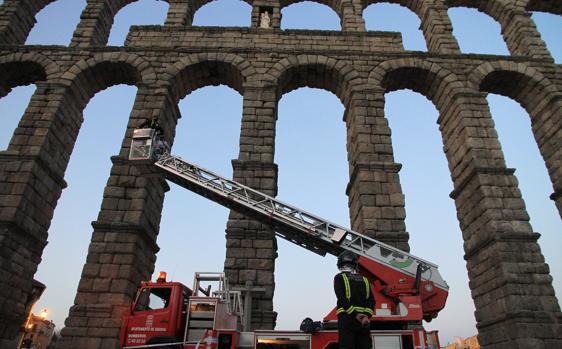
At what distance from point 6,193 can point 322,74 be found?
11859 millimetres

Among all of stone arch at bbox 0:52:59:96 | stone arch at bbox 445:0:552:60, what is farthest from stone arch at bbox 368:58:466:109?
stone arch at bbox 0:52:59:96

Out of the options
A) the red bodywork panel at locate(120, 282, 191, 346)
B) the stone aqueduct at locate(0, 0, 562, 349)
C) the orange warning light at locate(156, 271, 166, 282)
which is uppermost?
the stone aqueduct at locate(0, 0, 562, 349)

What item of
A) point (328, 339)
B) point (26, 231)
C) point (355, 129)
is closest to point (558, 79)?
point (355, 129)

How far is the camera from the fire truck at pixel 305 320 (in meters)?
7.03

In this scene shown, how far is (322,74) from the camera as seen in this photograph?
53.4 feet

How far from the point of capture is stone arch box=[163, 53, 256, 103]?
15.6 meters

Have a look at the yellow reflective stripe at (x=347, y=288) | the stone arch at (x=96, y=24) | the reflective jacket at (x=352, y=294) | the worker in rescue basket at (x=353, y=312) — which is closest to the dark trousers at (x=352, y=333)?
the worker in rescue basket at (x=353, y=312)

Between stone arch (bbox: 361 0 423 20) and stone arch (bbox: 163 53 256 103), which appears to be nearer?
stone arch (bbox: 163 53 256 103)

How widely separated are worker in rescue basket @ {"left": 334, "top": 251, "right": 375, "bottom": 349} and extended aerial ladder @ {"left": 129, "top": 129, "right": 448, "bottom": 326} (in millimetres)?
2354

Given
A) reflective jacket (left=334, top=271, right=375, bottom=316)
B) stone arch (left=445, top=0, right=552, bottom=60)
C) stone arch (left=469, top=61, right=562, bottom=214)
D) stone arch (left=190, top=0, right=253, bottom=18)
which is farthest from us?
stone arch (left=190, top=0, right=253, bottom=18)

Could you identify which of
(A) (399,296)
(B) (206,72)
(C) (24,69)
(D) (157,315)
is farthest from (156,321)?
(C) (24,69)

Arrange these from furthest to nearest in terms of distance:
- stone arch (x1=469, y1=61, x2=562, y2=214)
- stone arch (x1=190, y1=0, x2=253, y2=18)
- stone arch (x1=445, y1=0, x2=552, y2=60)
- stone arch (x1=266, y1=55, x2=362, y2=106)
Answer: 1. stone arch (x1=190, y1=0, x2=253, y2=18)
2. stone arch (x1=445, y1=0, x2=552, y2=60)
3. stone arch (x1=266, y1=55, x2=362, y2=106)
4. stone arch (x1=469, y1=61, x2=562, y2=214)

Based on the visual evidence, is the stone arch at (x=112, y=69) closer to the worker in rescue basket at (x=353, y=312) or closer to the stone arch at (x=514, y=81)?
the worker in rescue basket at (x=353, y=312)

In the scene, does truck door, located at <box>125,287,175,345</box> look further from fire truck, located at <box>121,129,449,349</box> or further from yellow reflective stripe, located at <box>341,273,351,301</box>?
yellow reflective stripe, located at <box>341,273,351,301</box>
